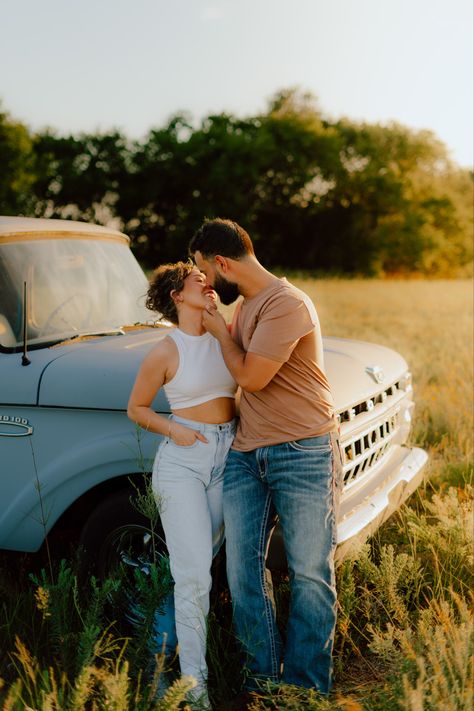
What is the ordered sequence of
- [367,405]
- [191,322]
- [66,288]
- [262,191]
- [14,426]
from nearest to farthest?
[191,322] < [14,426] < [367,405] < [66,288] < [262,191]

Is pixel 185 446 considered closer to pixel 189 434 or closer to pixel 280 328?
pixel 189 434

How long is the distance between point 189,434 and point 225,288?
607 mm

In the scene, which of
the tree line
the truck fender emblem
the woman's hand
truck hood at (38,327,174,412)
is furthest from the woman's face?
the tree line

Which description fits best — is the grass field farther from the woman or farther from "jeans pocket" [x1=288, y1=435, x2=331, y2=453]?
"jeans pocket" [x1=288, y1=435, x2=331, y2=453]

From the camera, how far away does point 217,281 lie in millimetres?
3197

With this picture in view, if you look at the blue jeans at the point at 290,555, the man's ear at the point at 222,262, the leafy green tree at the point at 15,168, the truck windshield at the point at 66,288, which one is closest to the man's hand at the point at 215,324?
the man's ear at the point at 222,262

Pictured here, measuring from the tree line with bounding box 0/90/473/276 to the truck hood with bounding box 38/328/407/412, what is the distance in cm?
3079

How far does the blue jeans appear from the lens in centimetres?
304

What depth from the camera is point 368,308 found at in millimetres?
19359

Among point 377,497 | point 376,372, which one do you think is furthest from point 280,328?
point 377,497

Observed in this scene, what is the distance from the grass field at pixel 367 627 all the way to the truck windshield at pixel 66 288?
118 centimetres

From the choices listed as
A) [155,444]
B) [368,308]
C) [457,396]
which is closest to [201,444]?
[155,444]

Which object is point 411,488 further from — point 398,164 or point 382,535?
point 398,164

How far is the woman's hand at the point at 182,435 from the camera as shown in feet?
10.0
